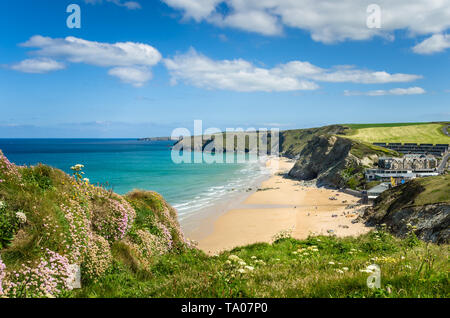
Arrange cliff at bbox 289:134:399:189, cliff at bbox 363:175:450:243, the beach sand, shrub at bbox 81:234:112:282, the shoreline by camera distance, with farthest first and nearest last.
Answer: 1. cliff at bbox 289:134:399:189
2. the shoreline
3. the beach sand
4. cliff at bbox 363:175:450:243
5. shrub at bbox 81:234:112:282

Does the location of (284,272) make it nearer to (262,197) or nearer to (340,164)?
(262,197)

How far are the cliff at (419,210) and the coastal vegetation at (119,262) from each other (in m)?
15.6

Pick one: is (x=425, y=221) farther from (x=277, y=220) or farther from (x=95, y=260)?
(x=95, y=260)

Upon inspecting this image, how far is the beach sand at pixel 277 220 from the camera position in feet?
103

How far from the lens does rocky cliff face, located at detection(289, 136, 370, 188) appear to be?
68.1 meters

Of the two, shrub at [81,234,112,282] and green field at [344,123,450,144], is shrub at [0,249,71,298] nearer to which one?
shrub at [81,234,112,282]

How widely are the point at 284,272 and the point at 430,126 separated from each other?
544 feet

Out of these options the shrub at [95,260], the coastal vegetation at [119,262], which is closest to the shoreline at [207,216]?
the coastal vegetation at [119,262]

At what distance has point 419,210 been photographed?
89.0 ft

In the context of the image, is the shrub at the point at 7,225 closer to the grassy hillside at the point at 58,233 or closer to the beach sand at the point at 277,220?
the grassy hillside at the point at 58,233

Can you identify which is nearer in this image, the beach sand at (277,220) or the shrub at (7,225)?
the shrub at (7,225)

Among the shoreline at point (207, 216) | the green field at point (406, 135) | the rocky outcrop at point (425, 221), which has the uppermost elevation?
the green field at point (406, 135)

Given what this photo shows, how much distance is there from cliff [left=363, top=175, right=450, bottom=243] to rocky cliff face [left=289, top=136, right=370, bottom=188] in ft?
99.5

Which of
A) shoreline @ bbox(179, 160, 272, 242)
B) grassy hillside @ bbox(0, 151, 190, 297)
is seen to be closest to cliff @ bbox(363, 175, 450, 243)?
shoreline @ bbox(179, 160, 272, 242)
